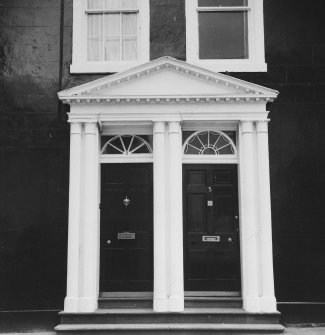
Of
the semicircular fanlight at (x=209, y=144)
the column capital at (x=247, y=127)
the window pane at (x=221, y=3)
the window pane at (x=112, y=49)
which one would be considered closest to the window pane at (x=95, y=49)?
the window pane at (x=112, y=49)

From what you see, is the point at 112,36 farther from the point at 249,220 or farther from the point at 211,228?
the point at 249,220

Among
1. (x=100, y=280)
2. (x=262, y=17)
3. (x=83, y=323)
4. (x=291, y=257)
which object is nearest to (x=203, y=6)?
(x=262, y=17)

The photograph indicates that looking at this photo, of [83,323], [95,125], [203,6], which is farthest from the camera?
[203,6]

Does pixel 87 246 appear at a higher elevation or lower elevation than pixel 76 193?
lower

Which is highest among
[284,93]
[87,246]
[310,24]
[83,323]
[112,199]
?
[310,24]

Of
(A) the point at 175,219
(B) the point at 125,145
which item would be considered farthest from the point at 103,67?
(A) the point at 175,219

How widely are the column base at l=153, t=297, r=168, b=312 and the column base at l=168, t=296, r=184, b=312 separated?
0.07m

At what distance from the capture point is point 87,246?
8164 millimetres

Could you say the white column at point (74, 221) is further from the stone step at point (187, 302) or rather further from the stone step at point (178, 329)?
the stone step at point (187, 302)

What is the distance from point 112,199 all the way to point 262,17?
458 centimetres

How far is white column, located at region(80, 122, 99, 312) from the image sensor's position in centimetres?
809

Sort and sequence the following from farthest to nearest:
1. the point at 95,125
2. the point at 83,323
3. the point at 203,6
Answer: the point at 203,6, the point at 95,125, the point at 83,323

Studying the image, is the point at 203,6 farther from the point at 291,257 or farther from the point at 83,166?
the point at 291,257

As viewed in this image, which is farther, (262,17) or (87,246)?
(262,17)
